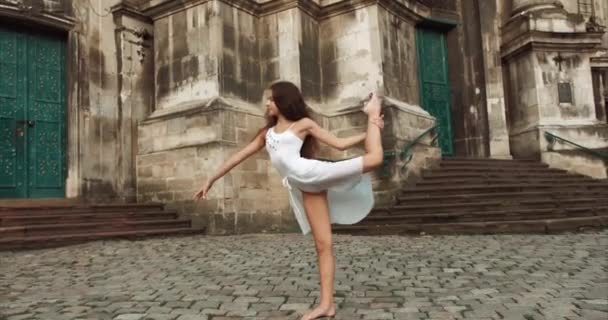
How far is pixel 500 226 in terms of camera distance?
783cm

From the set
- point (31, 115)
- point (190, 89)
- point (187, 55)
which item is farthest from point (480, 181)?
point (31, 115)

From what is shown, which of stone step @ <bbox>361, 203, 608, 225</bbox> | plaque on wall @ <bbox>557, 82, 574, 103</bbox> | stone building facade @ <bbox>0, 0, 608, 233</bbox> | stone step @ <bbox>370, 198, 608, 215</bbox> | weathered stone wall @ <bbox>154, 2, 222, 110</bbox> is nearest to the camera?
stone step @ <bbox>361, 203, 608, 225</bbox>

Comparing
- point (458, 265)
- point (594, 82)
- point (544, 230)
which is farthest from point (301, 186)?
point (594, 82)

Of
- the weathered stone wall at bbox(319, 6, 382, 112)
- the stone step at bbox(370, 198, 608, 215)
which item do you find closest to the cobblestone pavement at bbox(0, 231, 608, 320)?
the stone step at bbox(370, 198, 608, 215)

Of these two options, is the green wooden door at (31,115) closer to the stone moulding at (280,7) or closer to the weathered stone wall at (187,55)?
the weathered stone wall at (187,55)

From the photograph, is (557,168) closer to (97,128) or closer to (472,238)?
(472,238)

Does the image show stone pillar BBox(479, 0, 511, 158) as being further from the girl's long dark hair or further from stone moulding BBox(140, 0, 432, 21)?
the girl's long dark hair

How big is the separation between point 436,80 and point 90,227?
10.5 metres

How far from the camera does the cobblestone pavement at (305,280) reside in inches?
130

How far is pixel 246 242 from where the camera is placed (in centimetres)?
761

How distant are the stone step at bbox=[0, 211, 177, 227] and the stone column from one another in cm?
1188

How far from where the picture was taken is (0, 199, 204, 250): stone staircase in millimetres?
7188

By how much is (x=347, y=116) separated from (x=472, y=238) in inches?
174

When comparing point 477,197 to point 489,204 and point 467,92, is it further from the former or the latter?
point 467,92
